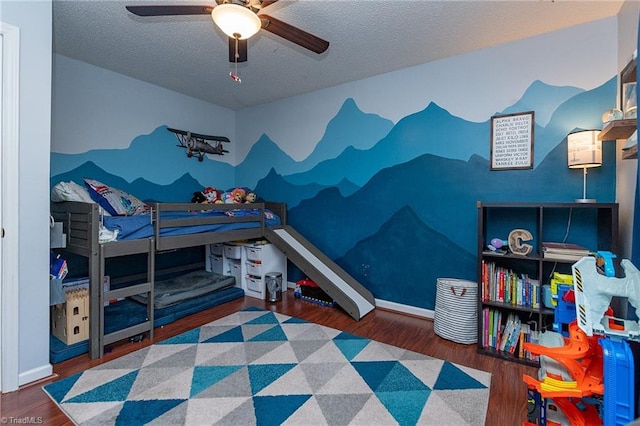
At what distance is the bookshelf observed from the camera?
90.7 inches

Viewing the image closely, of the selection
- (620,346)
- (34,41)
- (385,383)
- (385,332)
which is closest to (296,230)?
(385,332)

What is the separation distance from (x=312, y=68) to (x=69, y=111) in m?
2.62

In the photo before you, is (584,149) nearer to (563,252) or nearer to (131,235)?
(563,252)

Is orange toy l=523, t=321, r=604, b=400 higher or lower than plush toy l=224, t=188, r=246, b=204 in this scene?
lower

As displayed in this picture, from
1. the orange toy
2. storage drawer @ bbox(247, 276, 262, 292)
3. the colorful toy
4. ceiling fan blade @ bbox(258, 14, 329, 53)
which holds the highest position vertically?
ceiling fan blade @ bbox(258, 14, 329, 53)

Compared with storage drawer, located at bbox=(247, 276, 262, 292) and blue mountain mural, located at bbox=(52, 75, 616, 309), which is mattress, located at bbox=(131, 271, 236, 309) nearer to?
storage drawer, located at bbox=(247, 276, 262, 292)

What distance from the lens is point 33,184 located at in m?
1.97

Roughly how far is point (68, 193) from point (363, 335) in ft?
9.30

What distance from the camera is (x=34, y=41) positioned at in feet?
6.44

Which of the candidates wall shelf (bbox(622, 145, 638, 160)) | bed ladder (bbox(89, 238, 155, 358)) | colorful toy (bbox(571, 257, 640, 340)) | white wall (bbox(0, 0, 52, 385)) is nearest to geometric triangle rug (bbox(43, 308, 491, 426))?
bed ladder (bbox(89, 238, 155, 358))

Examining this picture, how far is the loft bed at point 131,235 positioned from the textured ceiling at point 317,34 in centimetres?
151

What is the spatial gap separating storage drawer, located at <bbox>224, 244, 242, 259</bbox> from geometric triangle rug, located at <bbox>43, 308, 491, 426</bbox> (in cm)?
140

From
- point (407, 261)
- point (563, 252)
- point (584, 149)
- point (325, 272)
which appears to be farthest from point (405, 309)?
point (584, 149)

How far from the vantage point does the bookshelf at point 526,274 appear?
90.7 inches
